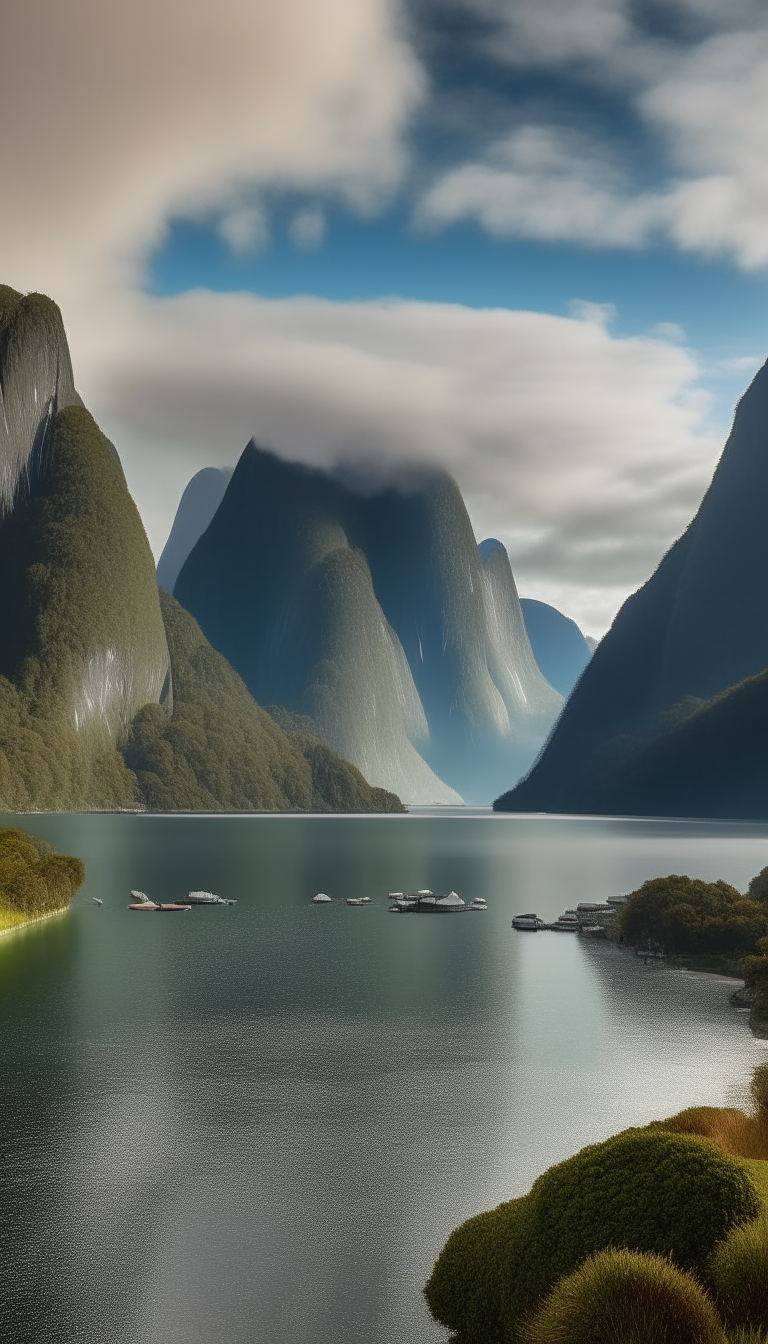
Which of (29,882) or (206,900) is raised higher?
(29,882)

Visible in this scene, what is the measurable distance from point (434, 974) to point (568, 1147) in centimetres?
2334

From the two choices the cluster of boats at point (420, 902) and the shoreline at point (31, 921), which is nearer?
the shoreline at point (31, 921)

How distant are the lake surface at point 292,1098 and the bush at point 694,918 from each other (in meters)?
2.77

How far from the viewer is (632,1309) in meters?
9.03

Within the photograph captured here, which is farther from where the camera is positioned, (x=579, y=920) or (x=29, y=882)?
(x=579, y=920)

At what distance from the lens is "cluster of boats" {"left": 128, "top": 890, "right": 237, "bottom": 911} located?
65.4 metres

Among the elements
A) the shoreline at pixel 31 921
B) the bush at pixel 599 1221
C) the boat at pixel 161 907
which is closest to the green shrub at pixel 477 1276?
the bush at pixel 599 1221

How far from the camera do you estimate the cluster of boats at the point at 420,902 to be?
69.4 meters

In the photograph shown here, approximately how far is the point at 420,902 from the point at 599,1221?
5966 centimetres

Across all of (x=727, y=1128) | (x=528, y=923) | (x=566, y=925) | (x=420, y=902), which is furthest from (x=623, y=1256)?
(x=420, y=902)

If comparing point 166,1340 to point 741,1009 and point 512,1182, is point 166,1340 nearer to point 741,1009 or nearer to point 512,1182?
point 512,1182

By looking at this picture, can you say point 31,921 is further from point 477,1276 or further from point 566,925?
point 477,1276

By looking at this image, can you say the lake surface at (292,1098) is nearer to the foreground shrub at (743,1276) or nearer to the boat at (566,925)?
the boat at (566,925)

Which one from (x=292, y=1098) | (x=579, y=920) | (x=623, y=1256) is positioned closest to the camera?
(x=623, y=1256)
